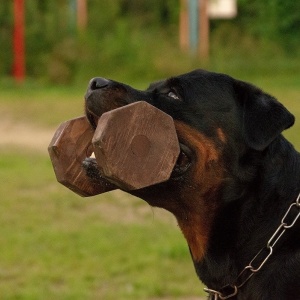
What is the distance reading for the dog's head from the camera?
4.12 m

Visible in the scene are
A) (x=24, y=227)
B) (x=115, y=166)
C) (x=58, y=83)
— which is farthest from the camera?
(x=58, y=83)

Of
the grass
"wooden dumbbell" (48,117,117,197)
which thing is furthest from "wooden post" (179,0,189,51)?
"wooden dumbbell" (48,117,117,197)

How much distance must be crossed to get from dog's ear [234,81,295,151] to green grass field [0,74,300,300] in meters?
0.93

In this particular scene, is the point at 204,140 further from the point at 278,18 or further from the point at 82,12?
the point at 82,12

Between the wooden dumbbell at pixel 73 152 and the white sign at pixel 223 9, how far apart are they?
32.7 feet

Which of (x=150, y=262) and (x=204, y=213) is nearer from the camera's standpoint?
(x=204, y=213)

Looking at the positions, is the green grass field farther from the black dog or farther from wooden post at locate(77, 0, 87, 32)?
wooden post at locate(77, 0, 87, 32)

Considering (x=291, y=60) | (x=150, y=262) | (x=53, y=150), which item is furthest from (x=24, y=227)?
(x=291, y=60)

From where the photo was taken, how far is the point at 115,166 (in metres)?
3.96

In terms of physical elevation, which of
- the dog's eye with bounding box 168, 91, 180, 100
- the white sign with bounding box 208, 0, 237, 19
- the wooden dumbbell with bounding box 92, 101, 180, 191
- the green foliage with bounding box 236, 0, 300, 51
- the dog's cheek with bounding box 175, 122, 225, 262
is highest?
the dog's eye with bounding box 168, 91, 180, 100

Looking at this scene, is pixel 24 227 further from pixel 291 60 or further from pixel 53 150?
pixel 291 60

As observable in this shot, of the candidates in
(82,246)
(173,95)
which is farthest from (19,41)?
(173,95)

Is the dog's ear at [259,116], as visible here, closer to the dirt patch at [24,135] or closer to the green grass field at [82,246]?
the green grass field at [82,246]

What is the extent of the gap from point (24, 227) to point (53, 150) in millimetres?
4183
